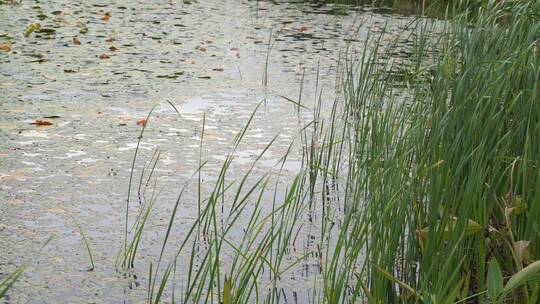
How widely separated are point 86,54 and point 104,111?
1.15 meters

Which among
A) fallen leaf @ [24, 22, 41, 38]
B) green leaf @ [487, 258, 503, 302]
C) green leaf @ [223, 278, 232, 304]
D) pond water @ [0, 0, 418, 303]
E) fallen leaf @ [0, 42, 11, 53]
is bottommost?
pond water @ [0, 0, 418, 303]

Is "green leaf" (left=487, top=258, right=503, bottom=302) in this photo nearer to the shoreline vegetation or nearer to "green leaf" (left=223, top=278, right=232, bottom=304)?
the shoreline vegetation

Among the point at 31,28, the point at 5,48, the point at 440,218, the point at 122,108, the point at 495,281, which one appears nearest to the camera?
the point at 495,281

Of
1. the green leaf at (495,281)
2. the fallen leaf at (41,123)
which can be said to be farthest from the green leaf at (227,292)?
the fallen leaf at (41,123)

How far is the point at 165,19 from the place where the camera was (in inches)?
→ 231

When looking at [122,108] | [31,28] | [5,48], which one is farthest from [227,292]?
[31,28]

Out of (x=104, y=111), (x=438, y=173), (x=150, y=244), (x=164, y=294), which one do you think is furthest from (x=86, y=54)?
(x=438, y=173)

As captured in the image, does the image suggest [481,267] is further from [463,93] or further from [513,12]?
[513,12]

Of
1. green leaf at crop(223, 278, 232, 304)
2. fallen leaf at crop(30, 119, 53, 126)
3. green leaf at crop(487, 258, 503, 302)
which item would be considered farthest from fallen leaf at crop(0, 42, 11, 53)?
green leaf at crop(487, 258, 503, 302)

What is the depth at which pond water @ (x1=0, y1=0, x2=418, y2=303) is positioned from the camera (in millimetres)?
2359

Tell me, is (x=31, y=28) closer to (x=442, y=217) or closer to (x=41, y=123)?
(x=41, y=123)

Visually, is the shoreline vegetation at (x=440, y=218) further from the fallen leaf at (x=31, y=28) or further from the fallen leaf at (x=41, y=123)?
the fallen leaf at (x=31, y=28)

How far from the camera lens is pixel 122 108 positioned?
3.79 m

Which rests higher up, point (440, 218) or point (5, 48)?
point (440, 218)
